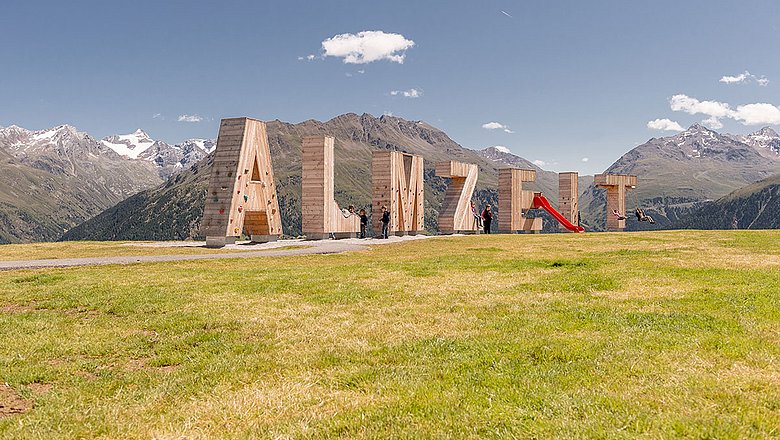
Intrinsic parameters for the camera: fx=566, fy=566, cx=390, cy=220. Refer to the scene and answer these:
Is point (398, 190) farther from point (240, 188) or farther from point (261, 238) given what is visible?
point (240, 188)

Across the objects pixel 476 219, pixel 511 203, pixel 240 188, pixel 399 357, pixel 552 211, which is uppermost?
pixel 240 188

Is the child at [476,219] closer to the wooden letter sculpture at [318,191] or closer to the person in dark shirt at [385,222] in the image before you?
the person in dark shirt at [385,222]

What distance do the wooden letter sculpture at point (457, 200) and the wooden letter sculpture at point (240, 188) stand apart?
18.2m

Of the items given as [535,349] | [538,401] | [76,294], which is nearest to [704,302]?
[535,349]

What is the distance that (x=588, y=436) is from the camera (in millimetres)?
6207

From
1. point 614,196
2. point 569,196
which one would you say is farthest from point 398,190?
point 614,196

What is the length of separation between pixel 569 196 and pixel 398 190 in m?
24.7

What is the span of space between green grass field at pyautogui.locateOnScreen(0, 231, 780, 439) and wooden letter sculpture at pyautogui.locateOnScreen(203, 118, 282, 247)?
21.0 meters

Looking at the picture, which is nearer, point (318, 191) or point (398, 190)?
point (318, 191)

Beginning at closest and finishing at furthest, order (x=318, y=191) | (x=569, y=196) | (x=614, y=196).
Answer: (x=318, y=191) < (x=569, y=196) < (x=614, y=196)

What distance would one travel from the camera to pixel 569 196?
218 ft

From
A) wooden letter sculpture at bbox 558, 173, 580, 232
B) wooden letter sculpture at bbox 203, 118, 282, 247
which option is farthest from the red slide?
wooden letter sculpture at bbox 203, 118, 282, 247

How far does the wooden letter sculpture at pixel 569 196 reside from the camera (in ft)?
216

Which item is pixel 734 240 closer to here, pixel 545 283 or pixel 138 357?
pixel 545 283
